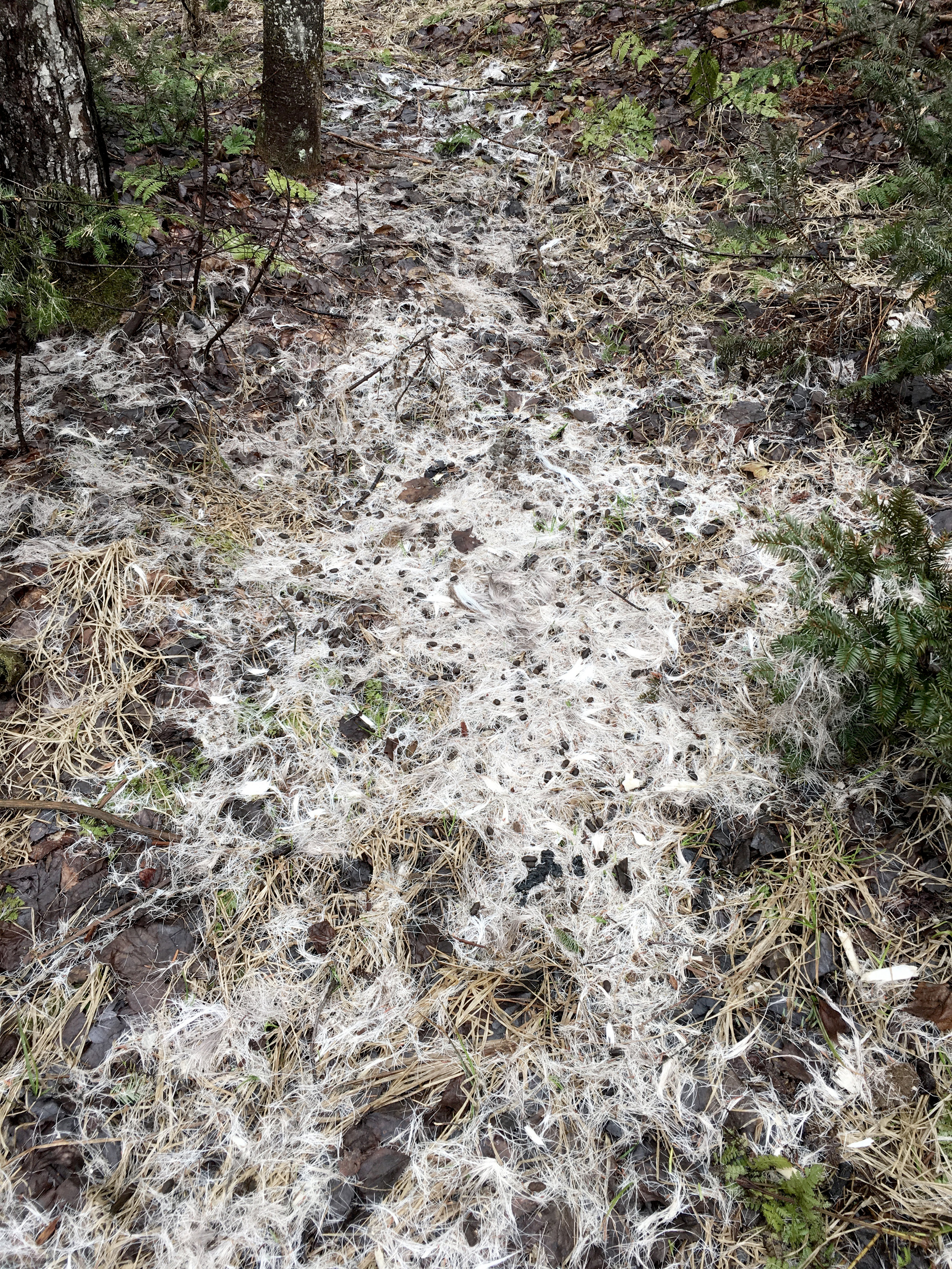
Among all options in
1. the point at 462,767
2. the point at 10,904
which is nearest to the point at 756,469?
the point at 462,767

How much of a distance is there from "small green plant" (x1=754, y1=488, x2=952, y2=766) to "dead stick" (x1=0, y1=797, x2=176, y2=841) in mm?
1940

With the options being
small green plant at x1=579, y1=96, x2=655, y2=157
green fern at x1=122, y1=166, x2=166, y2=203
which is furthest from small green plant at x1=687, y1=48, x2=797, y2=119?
green fern at x1=122, y1=166, x2=166, y2=203

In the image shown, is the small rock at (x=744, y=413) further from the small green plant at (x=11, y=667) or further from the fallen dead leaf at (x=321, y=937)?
the small green plant at (x=11, y=667)

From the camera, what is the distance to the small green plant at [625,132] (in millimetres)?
4598

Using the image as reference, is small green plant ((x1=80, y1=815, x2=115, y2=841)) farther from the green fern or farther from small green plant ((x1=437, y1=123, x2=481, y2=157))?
small green plant ((x1=437, y1=123, x2=481, y2=157))

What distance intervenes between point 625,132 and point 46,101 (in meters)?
3.19

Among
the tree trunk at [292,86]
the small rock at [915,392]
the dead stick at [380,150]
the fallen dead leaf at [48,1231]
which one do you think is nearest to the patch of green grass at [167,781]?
the fallen dead leaf at [48,1231]

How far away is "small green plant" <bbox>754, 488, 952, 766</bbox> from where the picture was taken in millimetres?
1996

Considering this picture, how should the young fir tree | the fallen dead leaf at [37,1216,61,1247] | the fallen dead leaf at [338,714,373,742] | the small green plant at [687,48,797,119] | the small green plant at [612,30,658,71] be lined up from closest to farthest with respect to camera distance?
the fallen dead leaf at [37,1216,61,1247], the fallen dead leaf at [338,714,373,742], the young fir tree, the small green plant at [687,48,797,119], the small green plant at [612,30,658,71]

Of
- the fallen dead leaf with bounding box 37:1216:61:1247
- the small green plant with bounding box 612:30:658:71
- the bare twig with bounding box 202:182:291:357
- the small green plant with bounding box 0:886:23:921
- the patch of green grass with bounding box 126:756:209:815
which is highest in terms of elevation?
the small green plant with bounding box 612:30:658:71

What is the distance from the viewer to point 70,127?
10.5ft

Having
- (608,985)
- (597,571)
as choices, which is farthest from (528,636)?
(608,985)

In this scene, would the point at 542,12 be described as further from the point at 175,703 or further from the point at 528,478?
the point at 175,703

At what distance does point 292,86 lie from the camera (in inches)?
161
